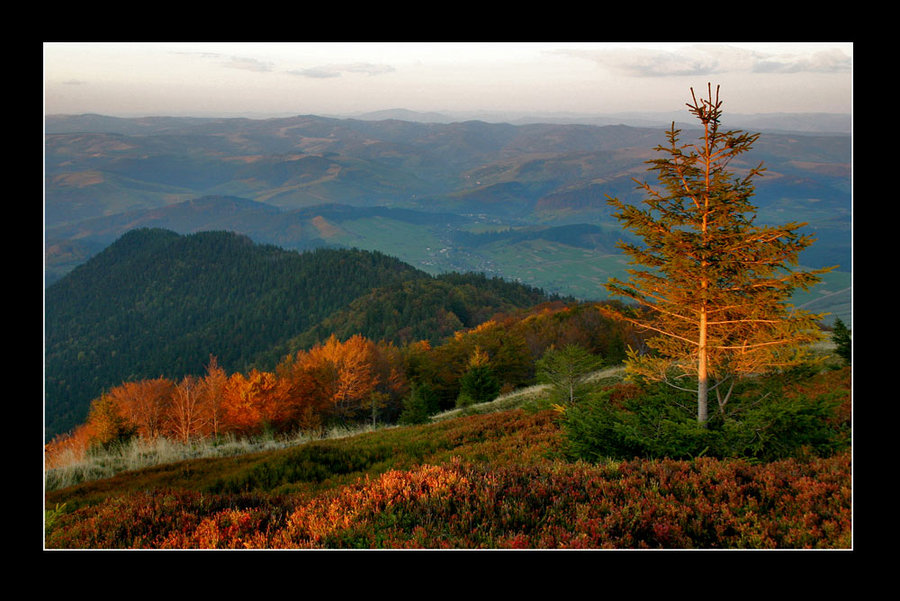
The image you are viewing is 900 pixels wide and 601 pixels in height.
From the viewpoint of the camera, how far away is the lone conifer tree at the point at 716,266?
8.01m

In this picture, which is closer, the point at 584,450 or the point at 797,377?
the point at 584,450

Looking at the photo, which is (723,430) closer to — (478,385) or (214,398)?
(478,385)

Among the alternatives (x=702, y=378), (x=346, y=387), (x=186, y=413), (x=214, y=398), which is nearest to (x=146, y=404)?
(x=186, y=413)

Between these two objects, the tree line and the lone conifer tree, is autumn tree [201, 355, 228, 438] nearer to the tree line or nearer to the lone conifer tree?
the tree line

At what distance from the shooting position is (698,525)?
200 inches

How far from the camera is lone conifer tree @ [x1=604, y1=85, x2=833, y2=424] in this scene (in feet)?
26.3

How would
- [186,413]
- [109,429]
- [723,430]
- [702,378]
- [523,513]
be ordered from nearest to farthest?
[523,513] < [723,430] < [702,378] < [109,429] < [186,413]

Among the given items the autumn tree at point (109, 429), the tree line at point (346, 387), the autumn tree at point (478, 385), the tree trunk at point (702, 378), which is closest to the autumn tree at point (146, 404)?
the tree line at point (346, 387)

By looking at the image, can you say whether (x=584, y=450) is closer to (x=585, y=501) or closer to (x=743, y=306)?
(x=585, y=501)

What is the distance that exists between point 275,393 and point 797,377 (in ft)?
148

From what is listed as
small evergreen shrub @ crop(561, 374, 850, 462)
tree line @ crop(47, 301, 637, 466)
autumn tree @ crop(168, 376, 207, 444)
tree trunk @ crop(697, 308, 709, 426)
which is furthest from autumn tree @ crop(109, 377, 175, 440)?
tree trunk @ crop(697, 308, 709, 426)

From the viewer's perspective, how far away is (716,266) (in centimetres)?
835
